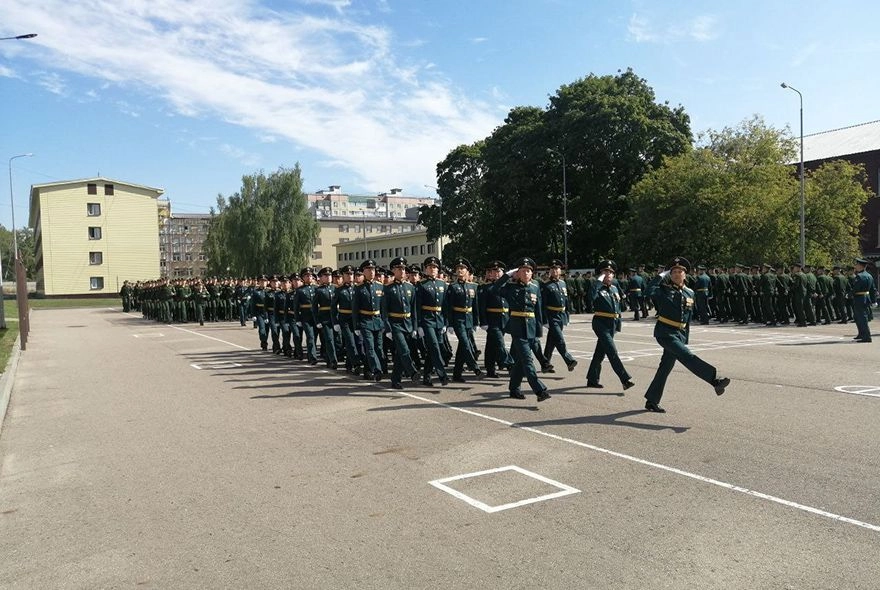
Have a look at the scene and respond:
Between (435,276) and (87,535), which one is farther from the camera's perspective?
(435,276)

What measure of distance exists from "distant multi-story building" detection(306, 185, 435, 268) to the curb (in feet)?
181

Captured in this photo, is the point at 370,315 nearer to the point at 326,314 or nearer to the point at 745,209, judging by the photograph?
the point at 326,314

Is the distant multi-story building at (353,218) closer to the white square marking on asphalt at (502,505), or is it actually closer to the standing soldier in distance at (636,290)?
the standing soldier in distance at (636,290)

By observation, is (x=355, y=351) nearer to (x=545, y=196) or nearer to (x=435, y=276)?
(x=435, y=276)

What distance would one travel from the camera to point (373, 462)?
670cm

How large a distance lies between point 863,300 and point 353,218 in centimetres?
10048

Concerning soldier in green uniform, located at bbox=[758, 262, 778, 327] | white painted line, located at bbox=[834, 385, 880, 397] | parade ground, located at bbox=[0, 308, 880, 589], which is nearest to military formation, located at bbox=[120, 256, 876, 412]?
parade ground, located at bbox=[0, 308, 880, 589]

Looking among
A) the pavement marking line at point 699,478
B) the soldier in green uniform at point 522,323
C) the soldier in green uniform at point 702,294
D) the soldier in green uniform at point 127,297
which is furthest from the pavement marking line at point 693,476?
the soldier in green uniform at point 127,297

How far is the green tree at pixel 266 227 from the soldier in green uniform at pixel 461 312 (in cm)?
5211

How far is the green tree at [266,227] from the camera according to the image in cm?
6247

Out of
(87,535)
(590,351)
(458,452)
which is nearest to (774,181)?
(590,351)

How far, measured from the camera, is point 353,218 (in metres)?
114

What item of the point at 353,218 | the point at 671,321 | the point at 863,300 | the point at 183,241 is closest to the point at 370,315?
the point at 671,321

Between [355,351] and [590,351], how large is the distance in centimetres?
576
